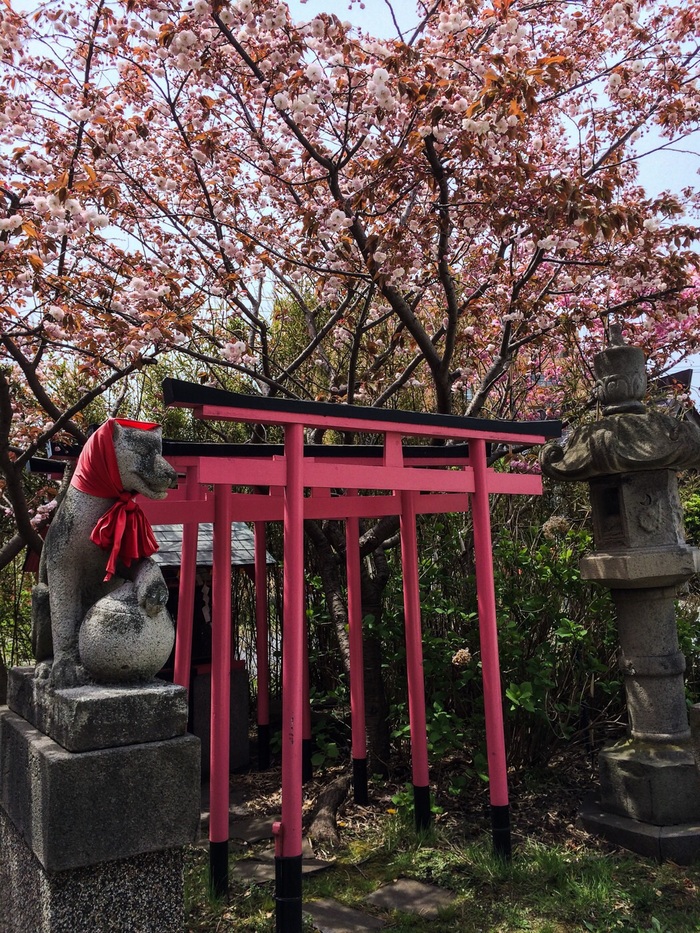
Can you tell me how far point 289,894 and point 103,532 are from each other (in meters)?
1.98

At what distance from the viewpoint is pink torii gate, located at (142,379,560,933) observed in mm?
3469

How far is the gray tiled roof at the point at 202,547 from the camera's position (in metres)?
6.48

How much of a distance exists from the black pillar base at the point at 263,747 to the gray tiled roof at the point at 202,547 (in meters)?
1.53

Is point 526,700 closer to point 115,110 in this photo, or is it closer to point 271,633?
point 271,633

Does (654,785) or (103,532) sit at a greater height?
(103,532)

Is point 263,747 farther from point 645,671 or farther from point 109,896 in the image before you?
point 109,896

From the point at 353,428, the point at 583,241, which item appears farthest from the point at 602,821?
the point at 583,241

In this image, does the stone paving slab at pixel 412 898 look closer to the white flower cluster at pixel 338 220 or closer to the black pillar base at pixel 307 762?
the black pillar base at pixel 307 762

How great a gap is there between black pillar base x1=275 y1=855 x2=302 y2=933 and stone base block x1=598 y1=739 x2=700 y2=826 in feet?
7.93

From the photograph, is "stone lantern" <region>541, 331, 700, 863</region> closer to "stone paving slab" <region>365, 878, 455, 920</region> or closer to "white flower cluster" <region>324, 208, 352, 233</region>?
"stone paving slab" <region>365, 878, 455, 920</region>

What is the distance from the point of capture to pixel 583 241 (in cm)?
533

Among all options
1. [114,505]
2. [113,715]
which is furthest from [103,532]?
[113,715]

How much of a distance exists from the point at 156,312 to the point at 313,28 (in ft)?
7.23

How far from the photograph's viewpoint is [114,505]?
9.57 ft
